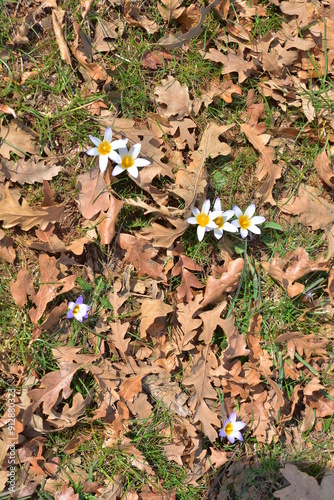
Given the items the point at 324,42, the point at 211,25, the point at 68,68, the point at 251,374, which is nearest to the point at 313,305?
the point at 251,374

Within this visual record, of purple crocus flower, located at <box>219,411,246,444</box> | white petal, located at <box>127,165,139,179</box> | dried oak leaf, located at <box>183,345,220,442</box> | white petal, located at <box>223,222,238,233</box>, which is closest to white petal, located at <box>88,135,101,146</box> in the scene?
white petal, located at <box>127,165,139,179</box>

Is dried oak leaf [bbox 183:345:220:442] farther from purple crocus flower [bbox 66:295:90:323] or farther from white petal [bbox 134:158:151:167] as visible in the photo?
white petal [bbox 134:158:151:167]

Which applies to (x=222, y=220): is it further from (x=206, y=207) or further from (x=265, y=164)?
(x=265, y=164)

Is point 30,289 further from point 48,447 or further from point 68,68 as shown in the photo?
point 68,68

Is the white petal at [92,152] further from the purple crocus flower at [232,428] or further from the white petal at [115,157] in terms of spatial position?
the purple crocus flower at [232,428]

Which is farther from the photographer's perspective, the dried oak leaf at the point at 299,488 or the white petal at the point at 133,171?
the dried oak leaf at the point at 299,488

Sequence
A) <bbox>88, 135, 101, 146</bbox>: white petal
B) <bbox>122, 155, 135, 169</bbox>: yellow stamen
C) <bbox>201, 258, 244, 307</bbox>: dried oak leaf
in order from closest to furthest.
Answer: <bbox>88, 135, 101, 146</bbox>: white petal → <bbox>122, 155, 135, 169</bbox>: yellow stamen → <bbox>201, 258, 244, 307</bbox>: dried oak leaf

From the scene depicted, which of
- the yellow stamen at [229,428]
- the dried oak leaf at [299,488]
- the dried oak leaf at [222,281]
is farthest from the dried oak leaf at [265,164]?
the dried oak leaf at [299,488]
